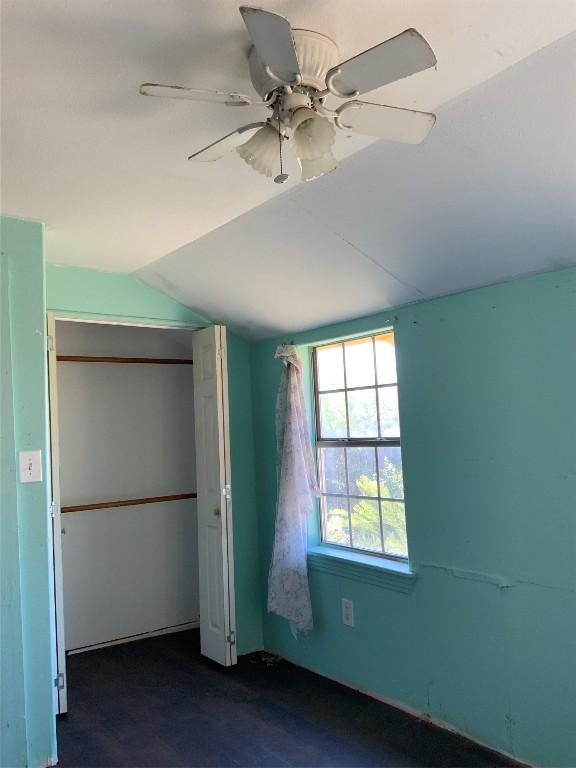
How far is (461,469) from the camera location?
285 centimetres

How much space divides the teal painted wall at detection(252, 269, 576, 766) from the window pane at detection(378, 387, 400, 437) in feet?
0.59

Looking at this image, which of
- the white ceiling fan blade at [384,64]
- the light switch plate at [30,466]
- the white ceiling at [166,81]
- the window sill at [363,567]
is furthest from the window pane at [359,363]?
the white ceiling fan blade at [384,64]

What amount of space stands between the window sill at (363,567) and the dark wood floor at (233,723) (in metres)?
0.60

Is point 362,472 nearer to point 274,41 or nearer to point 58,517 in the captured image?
point 58,517

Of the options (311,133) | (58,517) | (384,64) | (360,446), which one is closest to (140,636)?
(58,517)

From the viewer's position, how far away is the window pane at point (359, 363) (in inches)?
137

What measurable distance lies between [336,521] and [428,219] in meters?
1.90

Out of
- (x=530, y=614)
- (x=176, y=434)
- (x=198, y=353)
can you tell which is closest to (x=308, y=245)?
(x=198, y=353)

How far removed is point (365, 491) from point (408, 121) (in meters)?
2.24

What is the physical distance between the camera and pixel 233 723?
3105 mm

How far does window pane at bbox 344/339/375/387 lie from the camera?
3.48 metres

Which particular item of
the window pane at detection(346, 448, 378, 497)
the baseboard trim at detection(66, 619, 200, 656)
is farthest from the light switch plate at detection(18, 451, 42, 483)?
the baseboard trim at detection(66, 619, 200, 656)

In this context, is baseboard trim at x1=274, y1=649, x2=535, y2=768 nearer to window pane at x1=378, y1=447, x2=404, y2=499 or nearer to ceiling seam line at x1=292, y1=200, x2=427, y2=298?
window pane at x1=378, y1=447, x2=404, y2=499

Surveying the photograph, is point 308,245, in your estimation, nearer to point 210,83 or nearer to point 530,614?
point 210,83
